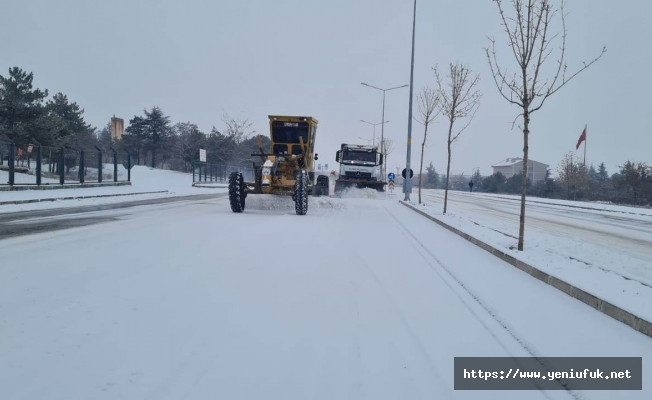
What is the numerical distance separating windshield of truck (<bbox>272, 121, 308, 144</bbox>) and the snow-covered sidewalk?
26.2ft

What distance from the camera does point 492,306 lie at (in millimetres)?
5840

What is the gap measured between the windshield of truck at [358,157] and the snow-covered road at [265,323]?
77.9ft

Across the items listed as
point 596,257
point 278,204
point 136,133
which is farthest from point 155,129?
point 596,257

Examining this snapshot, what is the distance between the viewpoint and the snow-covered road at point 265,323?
11.7 feet

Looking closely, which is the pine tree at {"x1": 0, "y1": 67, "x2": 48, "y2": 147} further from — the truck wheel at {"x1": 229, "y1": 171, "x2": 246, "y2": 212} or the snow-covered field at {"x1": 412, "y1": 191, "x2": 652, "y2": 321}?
the snow-covered field at {"x1": 412, "y1": 191, "x2": 652, "y2": 321}

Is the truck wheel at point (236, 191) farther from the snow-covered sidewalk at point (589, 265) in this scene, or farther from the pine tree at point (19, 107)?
the pine tree at point (19, 107)

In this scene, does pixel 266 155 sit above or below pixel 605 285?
above

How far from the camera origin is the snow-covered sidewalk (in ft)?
19.4

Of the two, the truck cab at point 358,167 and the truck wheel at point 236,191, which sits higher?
the truck cab at point 358,167

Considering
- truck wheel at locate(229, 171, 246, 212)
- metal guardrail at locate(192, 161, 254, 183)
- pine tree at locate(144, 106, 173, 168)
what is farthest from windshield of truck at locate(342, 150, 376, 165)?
pine tree at locate(144, 106, 173, 168)

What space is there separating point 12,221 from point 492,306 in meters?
11.6

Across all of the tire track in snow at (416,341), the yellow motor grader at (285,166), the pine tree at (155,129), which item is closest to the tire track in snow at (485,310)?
the tire track in snow at (416,341)

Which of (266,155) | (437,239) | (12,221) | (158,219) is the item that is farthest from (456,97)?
(12,221)

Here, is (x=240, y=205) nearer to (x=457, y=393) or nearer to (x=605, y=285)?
(x=605, y=285)
